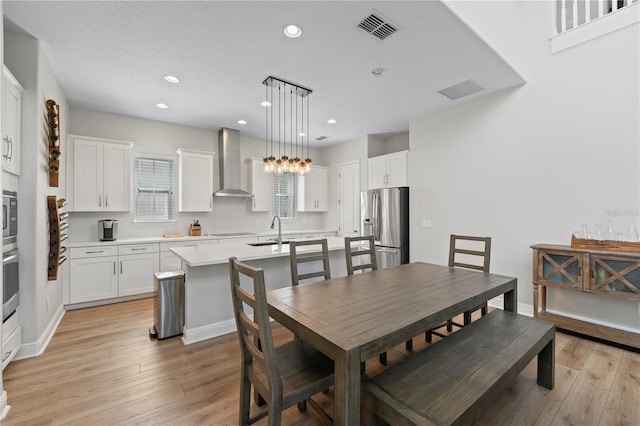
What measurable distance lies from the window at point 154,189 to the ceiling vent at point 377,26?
3.98 m

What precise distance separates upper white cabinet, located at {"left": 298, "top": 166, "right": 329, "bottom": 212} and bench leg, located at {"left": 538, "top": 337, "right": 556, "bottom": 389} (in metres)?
4.92

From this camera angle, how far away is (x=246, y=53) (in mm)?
2748

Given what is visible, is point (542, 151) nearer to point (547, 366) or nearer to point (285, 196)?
point (547, 366)

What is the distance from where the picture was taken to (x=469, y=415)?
119cm

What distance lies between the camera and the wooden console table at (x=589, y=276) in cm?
254

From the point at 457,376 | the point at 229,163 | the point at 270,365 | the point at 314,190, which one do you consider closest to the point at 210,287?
the point at 270,365

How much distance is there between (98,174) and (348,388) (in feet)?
15.1

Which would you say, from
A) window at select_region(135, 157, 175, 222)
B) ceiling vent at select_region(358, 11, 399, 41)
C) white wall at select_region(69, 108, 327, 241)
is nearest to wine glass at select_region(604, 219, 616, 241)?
ceiling vent at select_region(358, 11, 399, 41)

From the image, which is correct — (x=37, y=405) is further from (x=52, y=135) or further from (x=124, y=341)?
(x=52, y=135)

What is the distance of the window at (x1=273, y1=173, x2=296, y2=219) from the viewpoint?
627cm

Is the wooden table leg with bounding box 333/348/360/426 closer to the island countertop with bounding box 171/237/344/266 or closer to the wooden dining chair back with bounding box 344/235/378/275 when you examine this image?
the wooden dining chair back with bounding box 344/235/378/275

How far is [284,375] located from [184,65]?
310 centimetres

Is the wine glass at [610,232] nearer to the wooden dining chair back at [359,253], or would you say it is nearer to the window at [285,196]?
the wooden dining chair back at [359,253]

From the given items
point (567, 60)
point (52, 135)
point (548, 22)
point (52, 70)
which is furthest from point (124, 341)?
point (548, 22)
